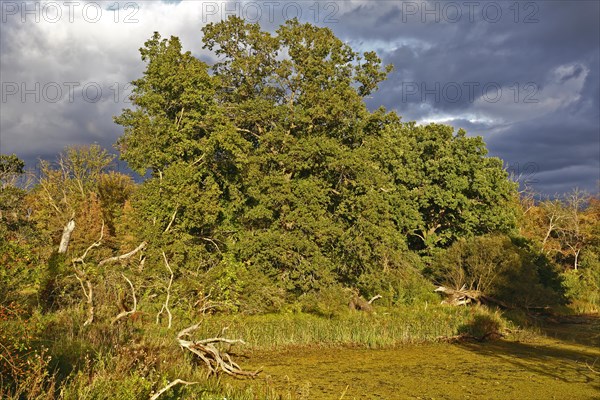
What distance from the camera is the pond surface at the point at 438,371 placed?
472 inches

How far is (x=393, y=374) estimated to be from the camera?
13844mm

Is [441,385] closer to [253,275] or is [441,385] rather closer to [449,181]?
[253,275]

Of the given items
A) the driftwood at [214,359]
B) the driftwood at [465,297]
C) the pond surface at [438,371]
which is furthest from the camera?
the driftwood at [465,297]

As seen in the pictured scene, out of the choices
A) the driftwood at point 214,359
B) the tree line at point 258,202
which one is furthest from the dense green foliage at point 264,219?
the driftwood at point 214,359

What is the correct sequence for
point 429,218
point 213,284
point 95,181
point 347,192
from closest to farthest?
point 213,284 → point 347,192 → point 429,218 → point 95,181

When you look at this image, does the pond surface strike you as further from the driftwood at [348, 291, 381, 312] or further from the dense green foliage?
the driftwood at [348, 291, 381, 312]

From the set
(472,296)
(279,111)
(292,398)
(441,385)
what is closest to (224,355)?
(292,398)

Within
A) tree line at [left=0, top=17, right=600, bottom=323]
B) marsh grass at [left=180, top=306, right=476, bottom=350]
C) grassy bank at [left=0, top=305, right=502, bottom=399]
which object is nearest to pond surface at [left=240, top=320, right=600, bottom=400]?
marsh grass at [left=180, top=306, right=476, bottom=350]

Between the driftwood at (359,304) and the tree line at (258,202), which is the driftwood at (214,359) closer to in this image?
the tree line at (258,202)

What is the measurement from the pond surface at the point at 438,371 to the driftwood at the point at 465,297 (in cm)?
625

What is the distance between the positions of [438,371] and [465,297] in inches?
556

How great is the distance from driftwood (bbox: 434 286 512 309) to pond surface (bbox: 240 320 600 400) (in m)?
6.25

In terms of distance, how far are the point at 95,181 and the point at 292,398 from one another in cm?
3692

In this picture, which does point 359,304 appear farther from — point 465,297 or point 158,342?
point 158,342
